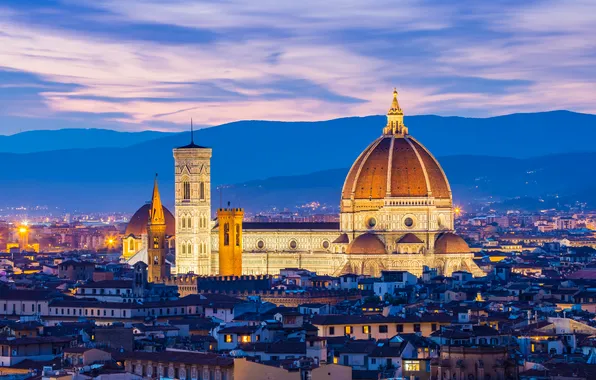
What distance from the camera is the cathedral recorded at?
152000mm

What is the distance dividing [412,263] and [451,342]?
302 feet

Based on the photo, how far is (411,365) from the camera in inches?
2485

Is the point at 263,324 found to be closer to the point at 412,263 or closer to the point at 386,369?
the point at 386,369

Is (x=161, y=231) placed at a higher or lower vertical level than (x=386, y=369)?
higher

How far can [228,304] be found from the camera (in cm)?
9875

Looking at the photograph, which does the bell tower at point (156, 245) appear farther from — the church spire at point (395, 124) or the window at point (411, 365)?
the window at point (411, 365)

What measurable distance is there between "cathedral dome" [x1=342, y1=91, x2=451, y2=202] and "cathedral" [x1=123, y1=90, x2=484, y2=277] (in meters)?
0.07

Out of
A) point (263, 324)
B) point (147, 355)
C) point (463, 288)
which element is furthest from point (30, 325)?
point (463, 288)

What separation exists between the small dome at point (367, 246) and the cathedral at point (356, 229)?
69 mm

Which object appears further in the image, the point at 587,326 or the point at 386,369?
the point at 587,326

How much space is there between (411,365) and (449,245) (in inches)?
3550

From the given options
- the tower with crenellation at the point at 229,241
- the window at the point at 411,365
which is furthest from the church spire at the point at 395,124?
the window at the point at 411,365

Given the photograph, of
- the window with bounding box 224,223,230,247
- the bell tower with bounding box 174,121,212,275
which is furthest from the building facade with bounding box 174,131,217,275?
the window with bounding box 224,223,230,247

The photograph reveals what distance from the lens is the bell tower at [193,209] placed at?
504ft
